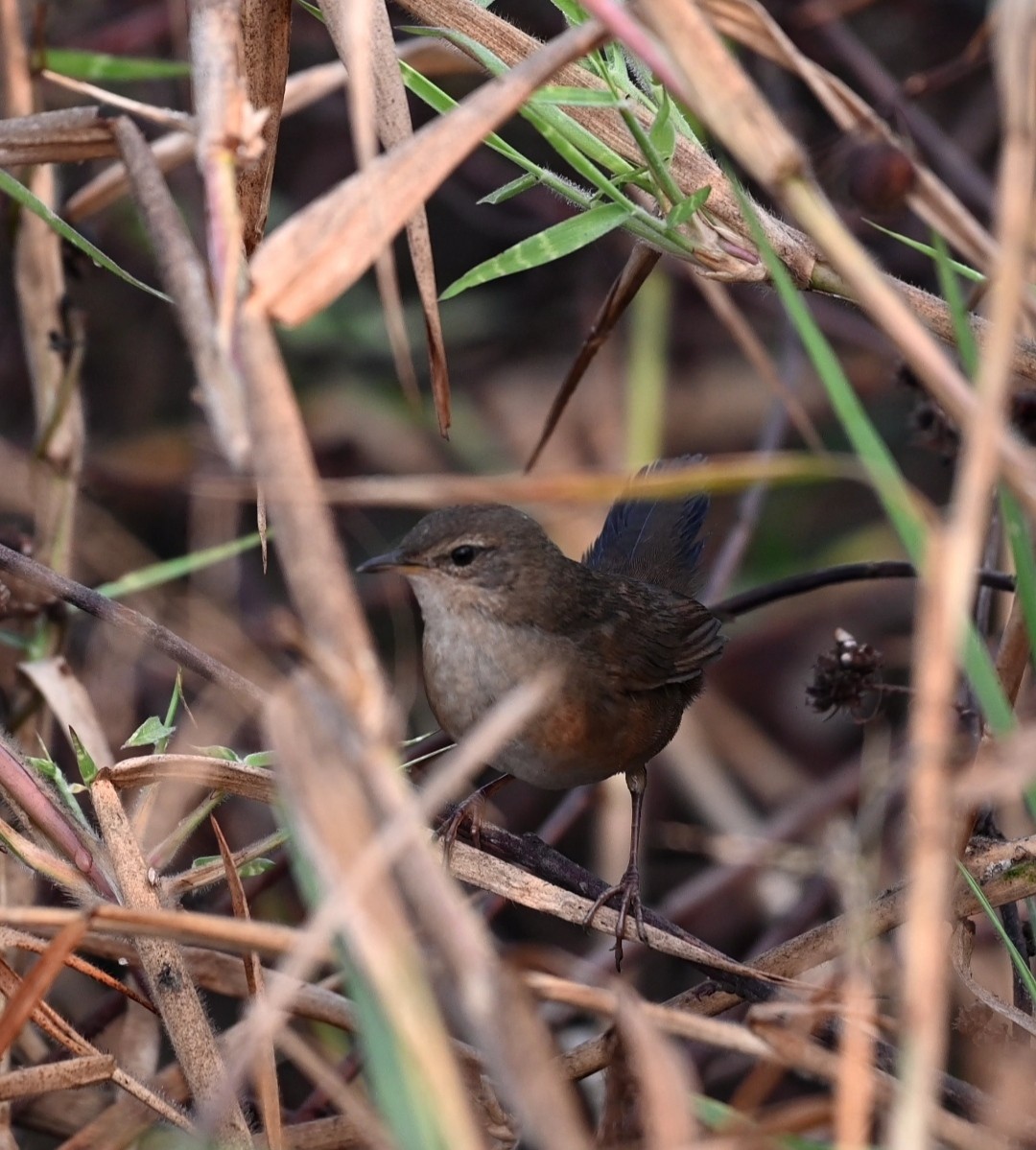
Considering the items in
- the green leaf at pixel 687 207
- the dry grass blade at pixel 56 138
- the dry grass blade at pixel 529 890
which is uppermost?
the dry grass blade at pixel 56 138

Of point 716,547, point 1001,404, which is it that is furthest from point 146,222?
point 716,547

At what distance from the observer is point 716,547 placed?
507cm

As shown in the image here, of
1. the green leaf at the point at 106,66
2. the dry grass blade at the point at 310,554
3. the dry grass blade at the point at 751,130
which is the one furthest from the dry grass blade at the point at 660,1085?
the green leaf at the point at 106,66

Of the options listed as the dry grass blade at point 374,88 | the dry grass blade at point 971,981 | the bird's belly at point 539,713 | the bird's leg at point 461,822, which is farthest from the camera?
the bird's belly at point 539,713

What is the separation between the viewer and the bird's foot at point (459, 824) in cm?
223

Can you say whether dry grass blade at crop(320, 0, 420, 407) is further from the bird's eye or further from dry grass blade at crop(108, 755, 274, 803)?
the bird's eye

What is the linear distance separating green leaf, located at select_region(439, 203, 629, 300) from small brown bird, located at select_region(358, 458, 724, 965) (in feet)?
2.99

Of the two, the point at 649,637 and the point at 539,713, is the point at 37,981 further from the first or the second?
the point at 649,637

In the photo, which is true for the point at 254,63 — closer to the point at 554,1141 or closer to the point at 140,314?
the point at 554,1141

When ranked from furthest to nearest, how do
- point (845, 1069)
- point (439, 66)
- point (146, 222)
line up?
point (439, 66) < point (146, 222) < point (845, 1069)

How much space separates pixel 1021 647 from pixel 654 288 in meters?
2.82

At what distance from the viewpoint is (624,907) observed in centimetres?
231

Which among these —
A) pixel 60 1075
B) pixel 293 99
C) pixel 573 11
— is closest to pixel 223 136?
pixel 573 11

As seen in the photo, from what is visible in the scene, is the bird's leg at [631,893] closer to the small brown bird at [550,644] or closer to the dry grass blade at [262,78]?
the small brown bird at [550,644]
